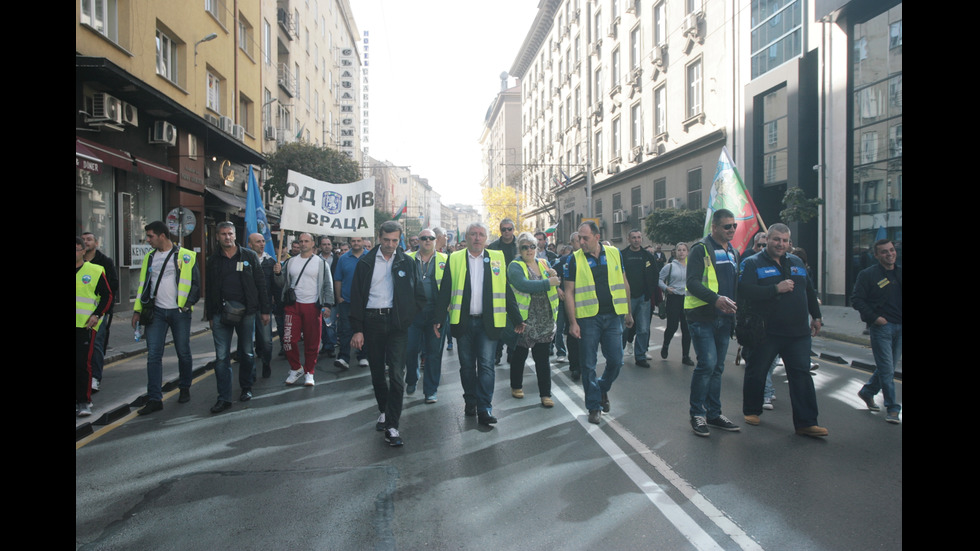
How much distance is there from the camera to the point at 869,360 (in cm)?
934

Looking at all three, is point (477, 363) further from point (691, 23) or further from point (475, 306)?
point (691, 23)

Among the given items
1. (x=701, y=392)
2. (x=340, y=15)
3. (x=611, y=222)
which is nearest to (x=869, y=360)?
(x=701, y=392)

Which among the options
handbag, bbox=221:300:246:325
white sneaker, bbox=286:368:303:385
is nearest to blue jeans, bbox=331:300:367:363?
white sneaker, bbox=286:368:303:385

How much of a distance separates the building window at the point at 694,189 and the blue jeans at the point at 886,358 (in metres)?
18.7

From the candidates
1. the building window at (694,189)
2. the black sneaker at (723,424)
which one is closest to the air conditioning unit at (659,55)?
the building window at (694,189)

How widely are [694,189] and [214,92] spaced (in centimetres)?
1804

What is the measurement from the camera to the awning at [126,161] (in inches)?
523

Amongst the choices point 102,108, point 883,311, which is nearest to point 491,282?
point 883,311

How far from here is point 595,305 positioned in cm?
602

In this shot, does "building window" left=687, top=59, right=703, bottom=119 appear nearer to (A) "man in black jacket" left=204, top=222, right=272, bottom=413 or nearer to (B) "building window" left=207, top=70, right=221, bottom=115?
(B) "building window" left=207, top=70, right=221, bottom=115

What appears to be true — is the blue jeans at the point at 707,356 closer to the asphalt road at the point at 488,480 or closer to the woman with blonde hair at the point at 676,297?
the asphalt road at the point at 488,480

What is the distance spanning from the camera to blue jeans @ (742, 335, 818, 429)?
5.29 m
